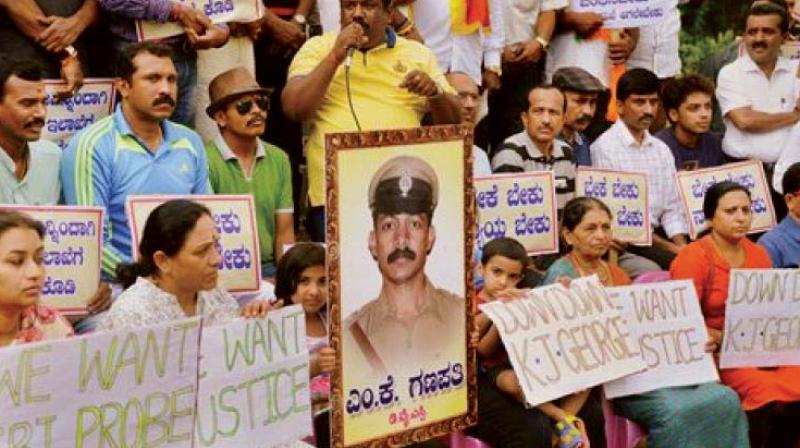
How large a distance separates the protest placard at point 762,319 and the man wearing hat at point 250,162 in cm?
215

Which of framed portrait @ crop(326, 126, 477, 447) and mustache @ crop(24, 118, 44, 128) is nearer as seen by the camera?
framed portrait @ crop(326, 126, 477, 447)

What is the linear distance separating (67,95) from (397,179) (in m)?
1.92

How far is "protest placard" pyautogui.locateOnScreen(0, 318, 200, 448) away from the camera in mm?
5168

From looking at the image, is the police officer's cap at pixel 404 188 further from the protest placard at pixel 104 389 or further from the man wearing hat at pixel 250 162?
the man wearing hat at pixel 250 162

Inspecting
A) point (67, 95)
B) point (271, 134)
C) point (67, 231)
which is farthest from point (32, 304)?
point (271, 134)

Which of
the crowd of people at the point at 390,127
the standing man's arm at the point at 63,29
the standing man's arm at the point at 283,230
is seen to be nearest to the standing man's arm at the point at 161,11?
the crowd of people at the point at 390,127

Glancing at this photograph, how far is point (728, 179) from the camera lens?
964 cm

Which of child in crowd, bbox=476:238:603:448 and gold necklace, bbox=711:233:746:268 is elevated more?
gold necklace, bbox=711:233:746:268

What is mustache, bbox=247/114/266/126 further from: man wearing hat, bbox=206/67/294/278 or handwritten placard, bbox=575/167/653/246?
handwritten placard, bbox=575/167/653/246

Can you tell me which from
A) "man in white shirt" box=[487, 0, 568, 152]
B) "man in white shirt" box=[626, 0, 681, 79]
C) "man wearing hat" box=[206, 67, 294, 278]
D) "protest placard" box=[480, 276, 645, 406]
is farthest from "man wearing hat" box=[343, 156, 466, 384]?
"man in white shirt" box=[626, 0, 681, 79]

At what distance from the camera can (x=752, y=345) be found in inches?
324

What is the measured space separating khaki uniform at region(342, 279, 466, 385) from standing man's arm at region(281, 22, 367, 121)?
1626mm

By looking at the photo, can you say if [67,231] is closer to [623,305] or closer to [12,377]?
[12,377]

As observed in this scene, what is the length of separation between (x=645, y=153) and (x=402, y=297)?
11.5 ft
